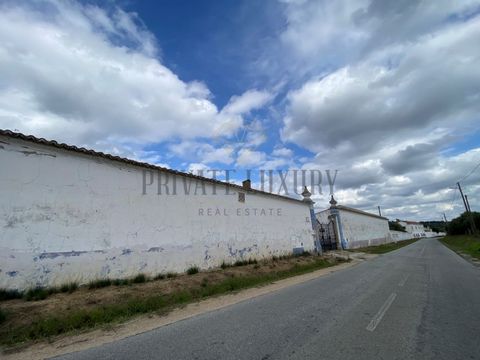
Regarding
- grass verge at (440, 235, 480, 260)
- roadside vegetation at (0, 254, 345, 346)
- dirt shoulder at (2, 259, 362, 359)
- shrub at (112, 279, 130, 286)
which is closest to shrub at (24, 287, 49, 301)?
roadside vegetation at (0, 254, 345, 346)

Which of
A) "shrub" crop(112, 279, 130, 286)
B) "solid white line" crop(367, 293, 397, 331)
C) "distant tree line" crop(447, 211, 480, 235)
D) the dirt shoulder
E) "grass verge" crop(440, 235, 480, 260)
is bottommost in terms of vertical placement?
"grass verge" crop(440, 235, 480, 260)

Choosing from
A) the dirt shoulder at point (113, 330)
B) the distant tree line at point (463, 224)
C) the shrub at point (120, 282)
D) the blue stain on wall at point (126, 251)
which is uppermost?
the distant tree line at point (463, 224)

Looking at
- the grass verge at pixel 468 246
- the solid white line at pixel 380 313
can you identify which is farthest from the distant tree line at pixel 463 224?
the solid white line at pixel 380 313

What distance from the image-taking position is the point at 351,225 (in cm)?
3077

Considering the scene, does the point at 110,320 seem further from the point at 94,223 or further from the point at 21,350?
the point at 94,223

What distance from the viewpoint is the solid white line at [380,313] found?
4.79 m

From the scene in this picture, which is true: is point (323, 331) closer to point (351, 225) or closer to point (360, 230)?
point (351, 225)

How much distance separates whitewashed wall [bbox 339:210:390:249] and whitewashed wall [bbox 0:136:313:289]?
20.1 meters

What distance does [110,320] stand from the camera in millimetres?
5473

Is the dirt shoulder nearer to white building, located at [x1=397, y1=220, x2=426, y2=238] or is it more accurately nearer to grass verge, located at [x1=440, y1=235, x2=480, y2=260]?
grass verge, located at [x1=440, y1=235, x2=480, y2=260]

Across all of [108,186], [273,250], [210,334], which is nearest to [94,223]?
[108,186]

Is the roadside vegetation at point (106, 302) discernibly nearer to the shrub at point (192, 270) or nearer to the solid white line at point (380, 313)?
the shrub at point (192, 270)

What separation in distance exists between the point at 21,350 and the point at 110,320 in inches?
61.1

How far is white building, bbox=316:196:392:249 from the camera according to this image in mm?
27406
